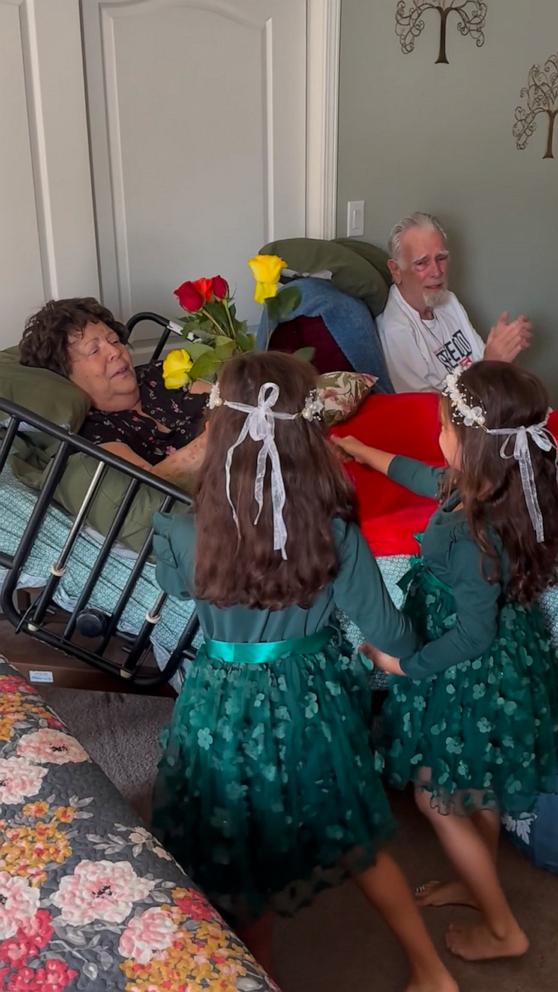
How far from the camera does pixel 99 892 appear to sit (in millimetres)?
886

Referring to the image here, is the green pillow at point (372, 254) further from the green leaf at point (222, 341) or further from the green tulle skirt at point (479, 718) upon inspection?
the green tulle skirt at point (479, 718)

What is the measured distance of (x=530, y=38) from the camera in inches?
130

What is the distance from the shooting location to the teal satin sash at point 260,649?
131cm

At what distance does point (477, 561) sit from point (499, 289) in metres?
2.47

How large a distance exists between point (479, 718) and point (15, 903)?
82 cm

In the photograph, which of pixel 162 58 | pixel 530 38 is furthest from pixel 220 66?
pixel 530 38

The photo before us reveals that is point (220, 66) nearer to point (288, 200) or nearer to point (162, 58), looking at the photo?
point (162, 58)

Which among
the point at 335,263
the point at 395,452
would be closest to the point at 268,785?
the point at 395,452

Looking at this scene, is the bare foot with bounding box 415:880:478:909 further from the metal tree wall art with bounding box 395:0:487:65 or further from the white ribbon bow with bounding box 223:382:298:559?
the metal tree wall art with bounding box 395:0:487:65

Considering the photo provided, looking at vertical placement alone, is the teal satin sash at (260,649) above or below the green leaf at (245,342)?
below

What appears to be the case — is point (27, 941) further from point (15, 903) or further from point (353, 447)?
point (353, 447)

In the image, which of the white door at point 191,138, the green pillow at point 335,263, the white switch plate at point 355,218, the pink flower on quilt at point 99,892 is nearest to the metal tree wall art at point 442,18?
the white door at point 191,138

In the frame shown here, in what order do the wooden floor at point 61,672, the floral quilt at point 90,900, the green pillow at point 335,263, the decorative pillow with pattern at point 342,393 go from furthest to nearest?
the green pillow at point 335,263
the decorative pillow with pattern at point 342,393
the wooden floor at point 61,672
the floral quilt at point 90,900

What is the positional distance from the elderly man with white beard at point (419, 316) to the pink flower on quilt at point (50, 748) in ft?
6.11
